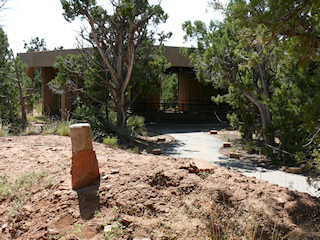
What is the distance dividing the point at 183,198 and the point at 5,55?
1374cm

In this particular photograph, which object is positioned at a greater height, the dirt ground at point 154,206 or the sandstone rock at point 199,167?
the sandstone rock at point 199,167

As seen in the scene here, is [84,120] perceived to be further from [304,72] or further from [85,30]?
[304,72]

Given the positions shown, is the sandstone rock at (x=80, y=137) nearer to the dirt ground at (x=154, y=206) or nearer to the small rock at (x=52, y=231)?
the dirt ground at (x=154, y=206)

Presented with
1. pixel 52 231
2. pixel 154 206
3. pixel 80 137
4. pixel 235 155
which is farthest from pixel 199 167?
pixel 235 155

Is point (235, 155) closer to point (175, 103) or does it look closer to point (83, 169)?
point (83, 169)

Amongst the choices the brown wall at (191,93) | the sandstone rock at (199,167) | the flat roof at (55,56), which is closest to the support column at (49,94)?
the flat roof at (55,56)

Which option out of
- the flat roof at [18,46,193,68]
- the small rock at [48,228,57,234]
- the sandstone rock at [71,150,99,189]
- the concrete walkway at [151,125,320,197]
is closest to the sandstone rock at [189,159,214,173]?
the sandstone rock at [71,150,99,189]

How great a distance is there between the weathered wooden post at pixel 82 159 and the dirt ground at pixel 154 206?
0.44ft

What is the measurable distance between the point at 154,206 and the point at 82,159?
1123mm

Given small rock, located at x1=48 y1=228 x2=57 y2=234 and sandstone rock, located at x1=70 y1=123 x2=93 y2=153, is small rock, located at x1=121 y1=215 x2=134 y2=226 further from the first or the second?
sandstone rock, located at x1=70 y1=123 x2=93 y2=153

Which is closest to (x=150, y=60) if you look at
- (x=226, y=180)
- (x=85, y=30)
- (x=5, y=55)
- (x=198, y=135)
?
(x=85, y=30)

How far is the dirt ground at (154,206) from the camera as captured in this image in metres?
3.15

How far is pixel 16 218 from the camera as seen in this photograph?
3725 millimetres

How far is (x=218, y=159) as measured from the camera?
10.2 meters
